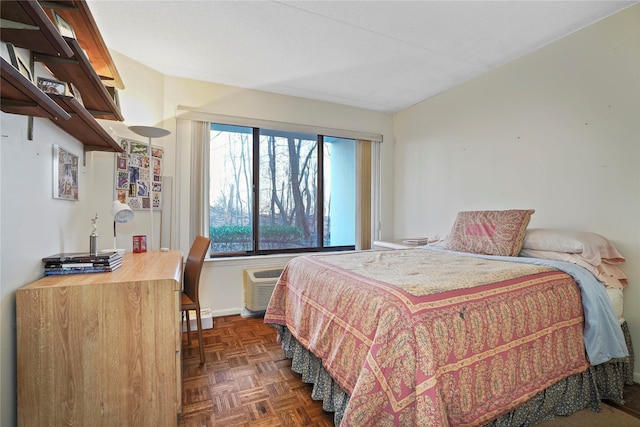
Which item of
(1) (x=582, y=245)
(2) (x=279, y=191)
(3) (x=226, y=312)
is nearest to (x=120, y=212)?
(3) (x=226, y=312)

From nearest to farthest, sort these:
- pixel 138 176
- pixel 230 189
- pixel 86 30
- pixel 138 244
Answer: pixel 86 30
pixel 138 244
pixel 138 176
pixel 230 189

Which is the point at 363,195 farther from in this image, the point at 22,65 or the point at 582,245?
the point at 22,65

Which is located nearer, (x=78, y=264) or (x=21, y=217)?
(x=21, y=217)

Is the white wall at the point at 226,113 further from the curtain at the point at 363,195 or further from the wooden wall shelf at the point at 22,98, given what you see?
the wooden wall shelf at the point at 22,98

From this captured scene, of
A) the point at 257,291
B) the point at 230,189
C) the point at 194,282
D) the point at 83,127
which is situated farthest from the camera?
the point at 230,189

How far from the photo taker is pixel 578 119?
7.41ft

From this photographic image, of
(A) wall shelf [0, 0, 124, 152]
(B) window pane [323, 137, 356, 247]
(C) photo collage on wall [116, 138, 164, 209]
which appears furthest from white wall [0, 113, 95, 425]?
(B) window pane [323, 137, 356, 247]

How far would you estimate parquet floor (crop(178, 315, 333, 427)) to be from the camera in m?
1.60

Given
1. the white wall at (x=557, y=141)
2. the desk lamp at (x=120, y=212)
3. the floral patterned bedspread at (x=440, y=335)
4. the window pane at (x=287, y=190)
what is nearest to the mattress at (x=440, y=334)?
the floral patterned bedspread at (x=440, y=335)

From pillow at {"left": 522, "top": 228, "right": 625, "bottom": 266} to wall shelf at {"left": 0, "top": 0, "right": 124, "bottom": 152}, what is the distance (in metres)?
2.79

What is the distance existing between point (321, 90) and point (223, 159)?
1417mm

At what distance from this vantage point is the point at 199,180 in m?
3.17

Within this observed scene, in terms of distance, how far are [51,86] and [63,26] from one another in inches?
15.9

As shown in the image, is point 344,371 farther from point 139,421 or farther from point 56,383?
point 56,383
